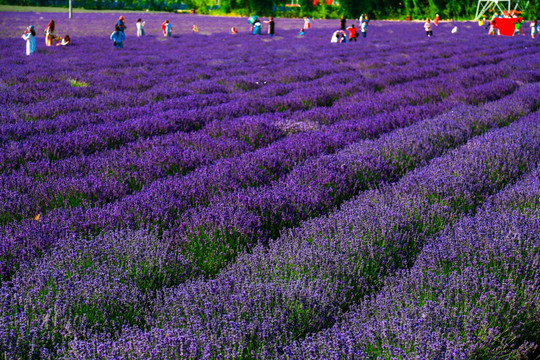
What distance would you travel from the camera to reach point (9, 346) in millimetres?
1517

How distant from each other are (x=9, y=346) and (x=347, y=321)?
1.18 metres

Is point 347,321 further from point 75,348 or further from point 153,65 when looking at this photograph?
point 153,65

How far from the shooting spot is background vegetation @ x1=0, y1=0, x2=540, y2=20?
43.4 meters

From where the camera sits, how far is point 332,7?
5288cm

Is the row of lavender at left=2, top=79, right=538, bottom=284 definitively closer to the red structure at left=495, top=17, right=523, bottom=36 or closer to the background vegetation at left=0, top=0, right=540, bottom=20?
the red structure at left=495, top=17, right=523, bottom=36

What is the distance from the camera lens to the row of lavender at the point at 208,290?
5.14ft

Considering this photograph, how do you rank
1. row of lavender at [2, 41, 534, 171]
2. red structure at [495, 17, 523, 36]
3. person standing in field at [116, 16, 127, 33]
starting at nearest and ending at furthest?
1. row of lavender at [2, 41, 534, 171]
2. person standing in field at [116, 16, 127, 33]
3. red structure at [495, 17, 523, 36]

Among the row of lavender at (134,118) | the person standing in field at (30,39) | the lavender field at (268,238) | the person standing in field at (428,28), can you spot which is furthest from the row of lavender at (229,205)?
the person standing in field at (428,28)

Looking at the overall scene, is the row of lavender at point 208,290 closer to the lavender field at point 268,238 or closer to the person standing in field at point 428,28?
the lavender field at point 268,238

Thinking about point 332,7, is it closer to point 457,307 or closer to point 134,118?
point 134,118

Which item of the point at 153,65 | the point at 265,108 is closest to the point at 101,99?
the point at 265,108

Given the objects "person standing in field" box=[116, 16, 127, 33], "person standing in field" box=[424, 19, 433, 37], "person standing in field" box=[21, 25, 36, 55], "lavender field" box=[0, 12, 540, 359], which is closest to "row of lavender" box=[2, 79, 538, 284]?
"lavender field" box=[0, 12, 540, 359]

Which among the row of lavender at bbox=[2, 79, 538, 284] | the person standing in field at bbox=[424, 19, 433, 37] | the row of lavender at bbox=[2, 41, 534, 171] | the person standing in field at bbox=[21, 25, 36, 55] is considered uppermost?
the person standing in field at bbox=[424, 19, 433, 37]

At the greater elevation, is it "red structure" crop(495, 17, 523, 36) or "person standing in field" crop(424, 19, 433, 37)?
"red structure" crop(495, 17, 523, 36)
